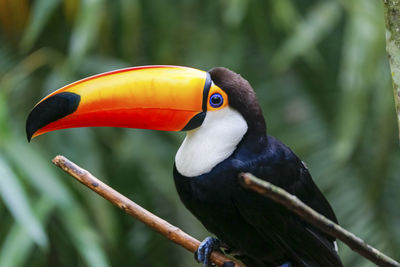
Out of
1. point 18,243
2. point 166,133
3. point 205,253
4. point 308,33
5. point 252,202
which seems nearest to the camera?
point 252,202

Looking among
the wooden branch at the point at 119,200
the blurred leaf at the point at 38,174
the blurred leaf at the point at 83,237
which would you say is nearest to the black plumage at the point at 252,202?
the wooden branch at the point at 119,200

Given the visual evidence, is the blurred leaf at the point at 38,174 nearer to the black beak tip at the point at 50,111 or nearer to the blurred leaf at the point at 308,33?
the black beak tip at the point at 50,111

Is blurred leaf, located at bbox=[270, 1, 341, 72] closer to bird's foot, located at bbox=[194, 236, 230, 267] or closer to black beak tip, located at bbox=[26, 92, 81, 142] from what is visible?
bird's foot, located at bbox=[194, 236, 230, 267]

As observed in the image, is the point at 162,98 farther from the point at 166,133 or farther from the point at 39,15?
the point at 166,133

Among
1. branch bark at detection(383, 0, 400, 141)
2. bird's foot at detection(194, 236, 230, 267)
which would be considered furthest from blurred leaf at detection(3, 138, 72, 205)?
branch bark at detection(383, 0, 400, 141)

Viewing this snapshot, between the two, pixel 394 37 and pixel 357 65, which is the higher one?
pixel 394 37

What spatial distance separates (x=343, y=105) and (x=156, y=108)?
83.0 inches

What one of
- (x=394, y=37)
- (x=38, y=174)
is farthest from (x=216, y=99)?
(x=38, y=174)

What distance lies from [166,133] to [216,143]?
2.43 m

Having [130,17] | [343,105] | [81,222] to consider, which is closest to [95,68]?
[130,17]

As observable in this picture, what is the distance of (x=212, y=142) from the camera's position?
1888 millimetres

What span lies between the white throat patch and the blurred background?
113 centimetres

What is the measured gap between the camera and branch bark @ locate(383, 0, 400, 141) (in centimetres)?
130

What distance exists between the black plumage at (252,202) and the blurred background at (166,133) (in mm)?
1100
